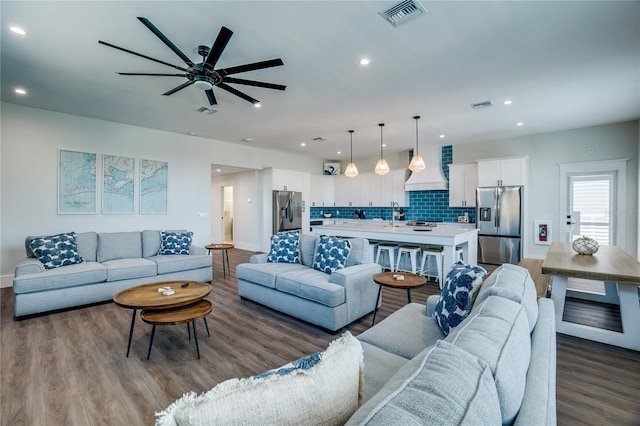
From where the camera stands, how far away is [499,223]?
630 centimetres

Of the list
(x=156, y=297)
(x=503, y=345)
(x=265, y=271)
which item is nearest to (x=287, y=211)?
(x=265, y=271)

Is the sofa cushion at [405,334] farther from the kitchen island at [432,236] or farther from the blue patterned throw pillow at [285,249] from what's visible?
the kitchen island at [432,236]

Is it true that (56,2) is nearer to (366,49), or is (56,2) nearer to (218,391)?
(366,49)

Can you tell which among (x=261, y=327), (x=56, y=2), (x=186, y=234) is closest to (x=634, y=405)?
(x=261, y=327)

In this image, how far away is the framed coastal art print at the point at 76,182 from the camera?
4.83 metres

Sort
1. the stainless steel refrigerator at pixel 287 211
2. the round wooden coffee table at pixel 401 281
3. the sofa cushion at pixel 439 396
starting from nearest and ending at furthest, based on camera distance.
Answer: the sofa cushion at pixel 439 396, the round wooden coffee table at pixel 401 281, the stainless steel refrigerator at pixel 287 211

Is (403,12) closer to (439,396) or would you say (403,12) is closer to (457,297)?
(457,297)

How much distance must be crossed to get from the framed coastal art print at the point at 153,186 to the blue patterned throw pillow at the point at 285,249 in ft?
10.6

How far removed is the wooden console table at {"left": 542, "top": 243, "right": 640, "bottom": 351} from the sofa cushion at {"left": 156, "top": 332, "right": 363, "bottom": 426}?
2.76 metres

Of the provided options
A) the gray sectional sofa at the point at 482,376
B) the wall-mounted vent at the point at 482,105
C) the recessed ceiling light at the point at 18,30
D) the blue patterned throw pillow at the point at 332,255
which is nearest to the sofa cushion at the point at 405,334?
the gray sectional sofa at the point at 482,376

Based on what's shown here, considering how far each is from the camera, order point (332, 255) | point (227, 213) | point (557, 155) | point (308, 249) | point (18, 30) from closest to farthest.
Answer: point (18, 30) → point (332, 255) → point (308, 249) → point (557, 155) → point (227, 213)

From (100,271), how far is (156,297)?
1.79 meters

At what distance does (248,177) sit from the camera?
27.4ft

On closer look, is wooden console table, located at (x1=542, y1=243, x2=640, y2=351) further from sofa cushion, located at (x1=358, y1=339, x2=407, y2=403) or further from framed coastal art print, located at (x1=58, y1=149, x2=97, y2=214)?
framed coastal art print, located at (x1=58, y1=149, x2=97, y2=214)
